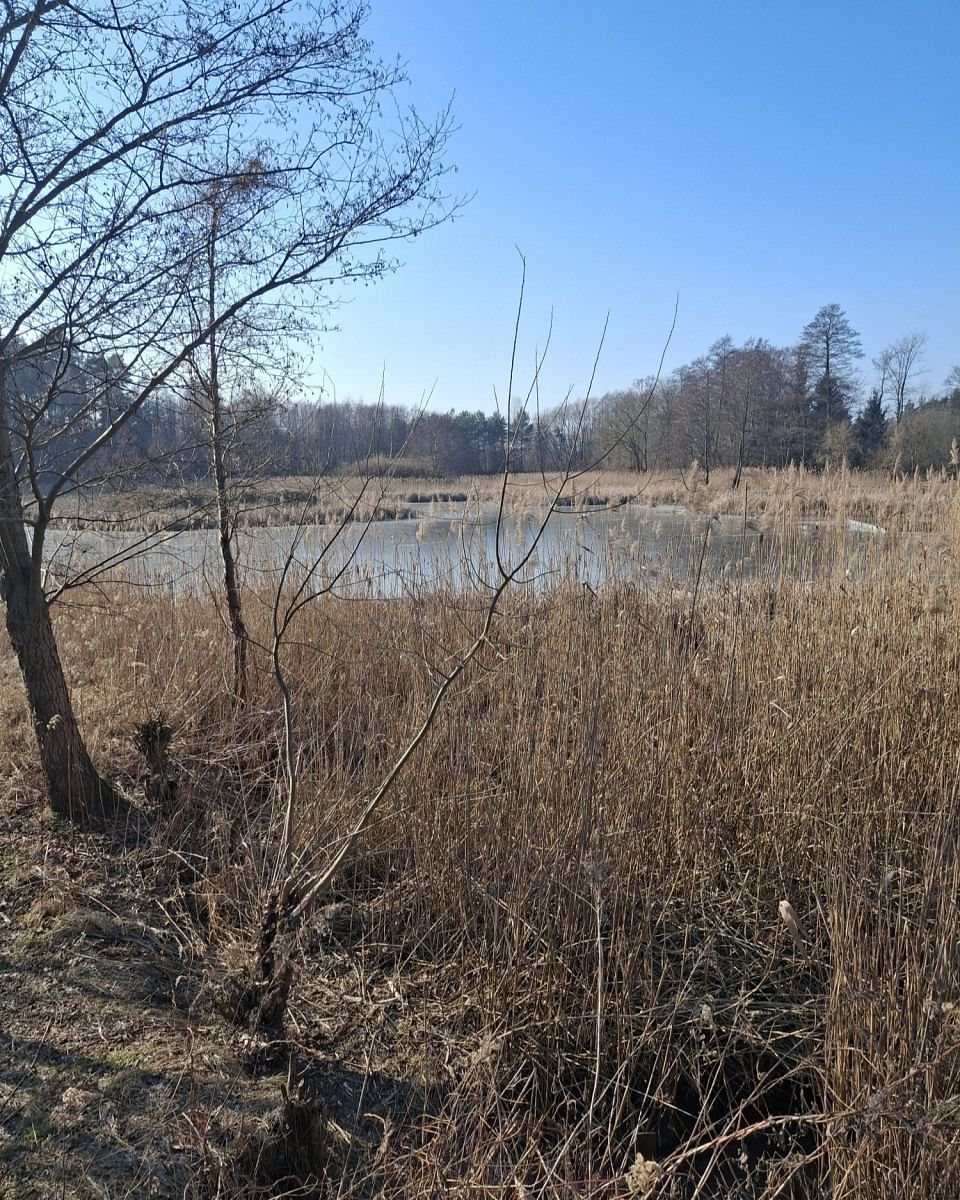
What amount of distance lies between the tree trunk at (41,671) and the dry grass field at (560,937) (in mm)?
148

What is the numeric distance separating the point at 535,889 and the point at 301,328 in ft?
7.47

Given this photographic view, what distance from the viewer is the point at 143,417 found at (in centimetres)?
283

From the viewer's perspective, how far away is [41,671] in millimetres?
2557

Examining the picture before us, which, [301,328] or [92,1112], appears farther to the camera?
[301,328]

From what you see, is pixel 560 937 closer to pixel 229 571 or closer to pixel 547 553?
pixel 229 571

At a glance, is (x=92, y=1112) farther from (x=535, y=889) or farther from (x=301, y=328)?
(x=301, y=328)

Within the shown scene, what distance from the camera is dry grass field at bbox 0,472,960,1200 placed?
4.50 feet

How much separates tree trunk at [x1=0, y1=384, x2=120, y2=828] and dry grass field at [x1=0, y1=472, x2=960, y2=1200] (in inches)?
5.8

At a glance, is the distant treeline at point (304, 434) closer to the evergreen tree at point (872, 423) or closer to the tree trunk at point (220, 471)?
the tree trunk at point (220, 471)

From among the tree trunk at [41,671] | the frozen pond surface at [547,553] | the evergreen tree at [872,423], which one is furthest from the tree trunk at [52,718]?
the evergreen tree at [872,423]

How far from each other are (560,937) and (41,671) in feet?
6.15

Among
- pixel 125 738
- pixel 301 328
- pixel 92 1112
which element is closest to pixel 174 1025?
pixel 92 1112

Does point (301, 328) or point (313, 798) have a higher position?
point (301, 328)

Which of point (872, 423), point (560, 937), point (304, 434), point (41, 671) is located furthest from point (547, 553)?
point (872, 423)
